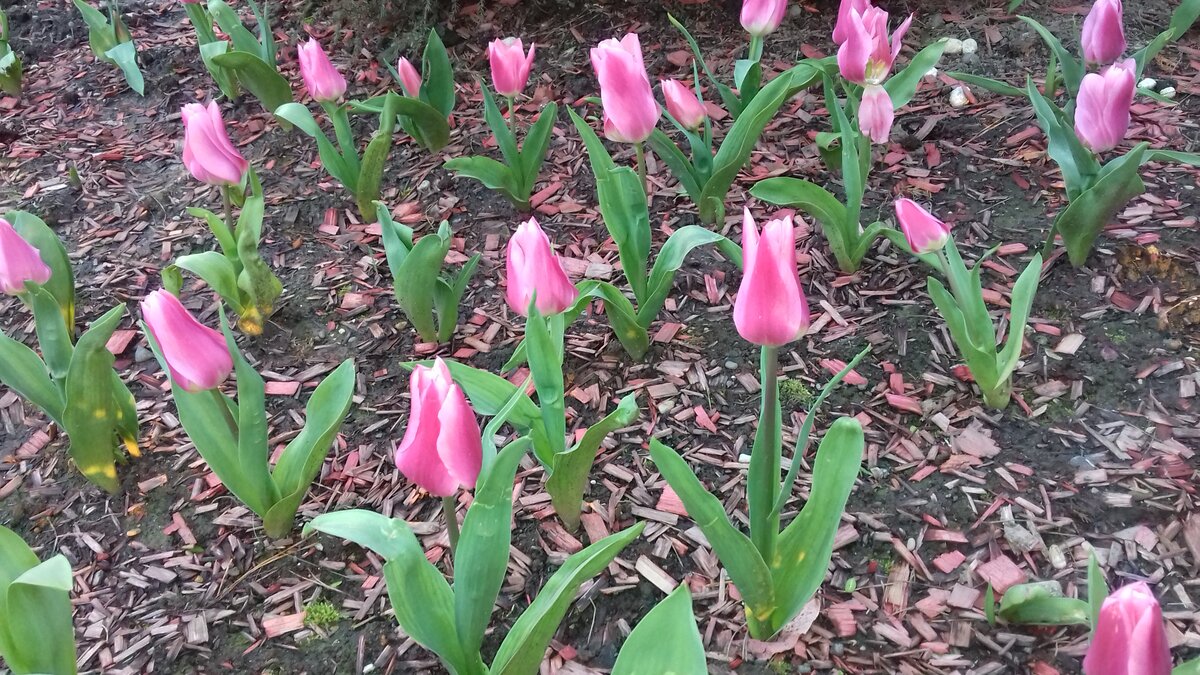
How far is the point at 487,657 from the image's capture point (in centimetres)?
152

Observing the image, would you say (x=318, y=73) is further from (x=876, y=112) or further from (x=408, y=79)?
(x=876, y=112)

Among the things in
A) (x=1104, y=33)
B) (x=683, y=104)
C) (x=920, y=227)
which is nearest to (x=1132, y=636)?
(x=920, y=227)

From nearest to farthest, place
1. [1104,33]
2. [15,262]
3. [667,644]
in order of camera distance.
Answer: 1. [667,644]
2. [15,262]
3. [1104,33]

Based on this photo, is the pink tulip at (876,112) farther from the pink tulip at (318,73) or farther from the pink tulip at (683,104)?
the pink tulip at (318,73)

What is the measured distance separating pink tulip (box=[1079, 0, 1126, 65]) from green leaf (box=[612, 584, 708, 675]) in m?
1.78

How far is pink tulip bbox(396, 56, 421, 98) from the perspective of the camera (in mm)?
2539

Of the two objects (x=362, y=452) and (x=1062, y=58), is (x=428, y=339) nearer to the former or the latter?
(x=362, y=452)

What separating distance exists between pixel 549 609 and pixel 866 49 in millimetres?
1417

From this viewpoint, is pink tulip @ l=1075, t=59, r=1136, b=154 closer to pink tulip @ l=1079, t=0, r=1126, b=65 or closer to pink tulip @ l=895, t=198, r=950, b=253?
pink tulip @ l=1079, t=0, r=1126, b=65

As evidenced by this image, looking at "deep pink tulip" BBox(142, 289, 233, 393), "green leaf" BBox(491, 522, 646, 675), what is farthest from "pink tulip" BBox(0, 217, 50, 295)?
"green leaf" BBox(491, 522, 646, 675)

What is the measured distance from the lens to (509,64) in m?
2.33

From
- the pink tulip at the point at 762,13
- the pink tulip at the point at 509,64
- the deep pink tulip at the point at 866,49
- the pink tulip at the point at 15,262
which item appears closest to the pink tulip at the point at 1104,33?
the deep pink tulip at the point at 866,49

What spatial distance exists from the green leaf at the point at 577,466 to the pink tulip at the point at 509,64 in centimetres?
116

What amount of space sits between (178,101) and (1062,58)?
2974 mm
